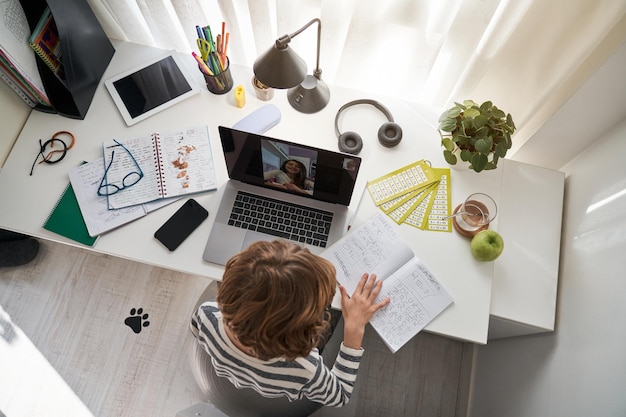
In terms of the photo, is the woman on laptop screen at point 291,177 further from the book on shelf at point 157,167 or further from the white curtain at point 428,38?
the white curtain at point 428,38

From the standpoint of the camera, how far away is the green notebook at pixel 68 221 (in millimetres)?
1281

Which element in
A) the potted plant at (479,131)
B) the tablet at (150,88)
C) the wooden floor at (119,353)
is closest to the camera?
the potted plant at (479,131)

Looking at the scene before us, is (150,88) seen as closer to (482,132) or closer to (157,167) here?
(157,167)

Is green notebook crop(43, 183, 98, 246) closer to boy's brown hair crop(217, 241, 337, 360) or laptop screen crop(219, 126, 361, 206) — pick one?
laptop screen crop(219, 126, 361, 206)

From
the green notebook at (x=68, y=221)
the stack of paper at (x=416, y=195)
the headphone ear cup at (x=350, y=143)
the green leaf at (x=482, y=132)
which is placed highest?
the green leaf at (x=482, y=132)

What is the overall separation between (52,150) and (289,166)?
781 millimetres

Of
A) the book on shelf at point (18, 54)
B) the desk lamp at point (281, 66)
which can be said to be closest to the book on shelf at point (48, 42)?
the book on shelf at point (18, 54)

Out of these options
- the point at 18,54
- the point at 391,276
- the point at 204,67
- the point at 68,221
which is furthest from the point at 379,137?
the point at 18,54

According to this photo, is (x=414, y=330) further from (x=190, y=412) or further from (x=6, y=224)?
(x=6, y=224)

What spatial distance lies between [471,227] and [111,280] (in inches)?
59.1

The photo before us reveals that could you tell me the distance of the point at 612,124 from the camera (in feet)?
3.96

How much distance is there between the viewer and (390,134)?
1410mm

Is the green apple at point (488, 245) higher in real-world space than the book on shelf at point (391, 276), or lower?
higher

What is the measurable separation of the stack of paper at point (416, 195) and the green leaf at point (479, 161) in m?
0.12
